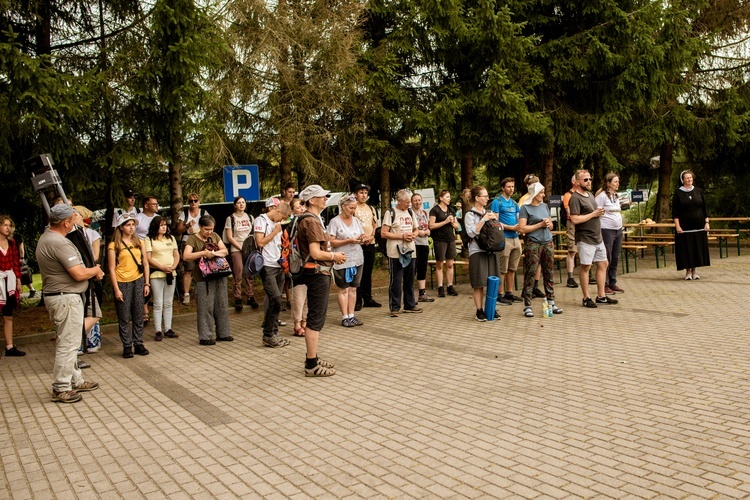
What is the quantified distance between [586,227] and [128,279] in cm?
672

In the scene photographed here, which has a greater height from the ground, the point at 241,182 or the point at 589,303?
the point at 241,182

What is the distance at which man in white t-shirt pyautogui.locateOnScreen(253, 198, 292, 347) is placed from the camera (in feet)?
29.0

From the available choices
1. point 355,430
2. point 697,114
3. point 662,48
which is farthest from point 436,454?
point 697,114

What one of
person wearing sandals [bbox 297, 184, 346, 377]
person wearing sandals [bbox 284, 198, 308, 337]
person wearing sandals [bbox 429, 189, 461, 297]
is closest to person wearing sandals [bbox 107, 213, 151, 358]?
person wearing sandals [bbox 284, 198, 308, 337]

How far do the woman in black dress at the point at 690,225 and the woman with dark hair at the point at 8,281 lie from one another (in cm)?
1141

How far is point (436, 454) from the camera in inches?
186

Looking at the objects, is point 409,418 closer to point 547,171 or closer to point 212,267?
point 212,267

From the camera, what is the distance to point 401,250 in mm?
10828

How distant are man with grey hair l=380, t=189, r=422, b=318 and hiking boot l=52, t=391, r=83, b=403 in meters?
5.34

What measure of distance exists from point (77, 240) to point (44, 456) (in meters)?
3.21

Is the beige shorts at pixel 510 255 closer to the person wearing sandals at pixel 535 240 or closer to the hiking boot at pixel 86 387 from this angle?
the person wearing sandals at pixel 535 240

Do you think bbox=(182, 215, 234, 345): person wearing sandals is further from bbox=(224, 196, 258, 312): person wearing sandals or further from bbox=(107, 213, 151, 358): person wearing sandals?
bbox=(224, 196, 258, 312): person wearing sandals

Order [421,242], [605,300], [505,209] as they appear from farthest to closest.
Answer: [421,242] < [505,209] < [605,300]

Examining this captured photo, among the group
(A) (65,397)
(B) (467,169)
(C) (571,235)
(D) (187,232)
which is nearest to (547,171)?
(B) (467,169)
